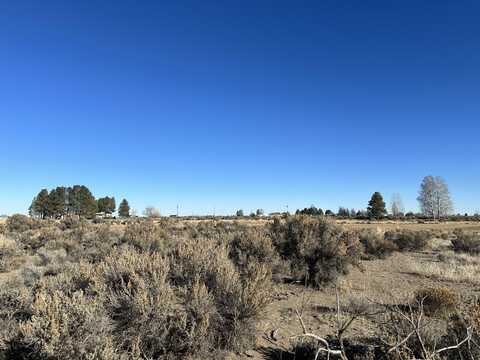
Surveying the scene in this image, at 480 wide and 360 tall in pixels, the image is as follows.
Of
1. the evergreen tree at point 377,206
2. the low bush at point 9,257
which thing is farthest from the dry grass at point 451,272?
the evergreen tree at point 377,206

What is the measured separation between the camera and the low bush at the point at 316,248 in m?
11.6

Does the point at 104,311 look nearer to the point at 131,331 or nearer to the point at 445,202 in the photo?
the point at 131,331

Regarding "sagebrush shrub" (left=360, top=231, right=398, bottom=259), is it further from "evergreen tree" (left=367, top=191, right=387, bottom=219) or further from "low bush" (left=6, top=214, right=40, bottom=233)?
"evergreen tree" (left=367, top=191, right=387, bottom=219)

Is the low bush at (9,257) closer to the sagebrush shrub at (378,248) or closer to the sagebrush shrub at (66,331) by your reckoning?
the sagebrush shrub at (66,331)

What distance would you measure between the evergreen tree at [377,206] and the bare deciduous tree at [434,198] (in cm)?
1607

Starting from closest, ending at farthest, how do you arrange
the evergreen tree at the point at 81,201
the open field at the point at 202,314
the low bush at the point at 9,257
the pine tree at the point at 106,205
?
the open field at the point at 202,314 < the low bush at the point at 9,257 < the evergreen tree at the point at 81,201 < the pine tree at the point at 106,205

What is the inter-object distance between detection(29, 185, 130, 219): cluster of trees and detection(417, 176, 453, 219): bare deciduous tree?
8950cm

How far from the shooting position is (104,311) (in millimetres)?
4996

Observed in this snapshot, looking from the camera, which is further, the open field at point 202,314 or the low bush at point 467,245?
the low bush at point 467,245

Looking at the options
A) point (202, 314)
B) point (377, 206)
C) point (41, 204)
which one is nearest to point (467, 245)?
point (202, 314)

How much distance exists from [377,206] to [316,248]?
8607 centimetres

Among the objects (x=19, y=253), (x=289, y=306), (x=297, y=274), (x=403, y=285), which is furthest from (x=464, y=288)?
(x=19, y=253)

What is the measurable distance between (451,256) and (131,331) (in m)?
18.6

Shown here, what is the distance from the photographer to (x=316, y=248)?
12.0m
